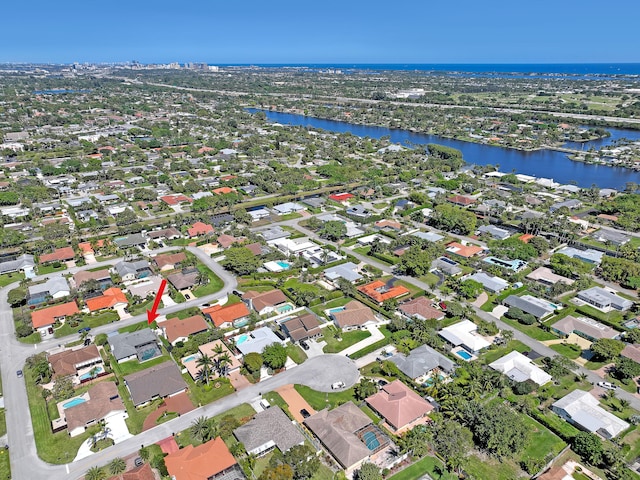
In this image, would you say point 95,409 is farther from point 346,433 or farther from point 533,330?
point 533,330

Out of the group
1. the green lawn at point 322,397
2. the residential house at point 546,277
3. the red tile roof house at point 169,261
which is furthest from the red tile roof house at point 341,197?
the green lawn at point 322,397

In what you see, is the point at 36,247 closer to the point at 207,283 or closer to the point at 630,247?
the point at 207,283

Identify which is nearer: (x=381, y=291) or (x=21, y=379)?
(x=21, y=379)

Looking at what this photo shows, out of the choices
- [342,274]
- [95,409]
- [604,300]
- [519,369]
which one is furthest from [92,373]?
[604,300]

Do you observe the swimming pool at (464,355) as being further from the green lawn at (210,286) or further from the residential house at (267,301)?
the green lawn at (210,286)

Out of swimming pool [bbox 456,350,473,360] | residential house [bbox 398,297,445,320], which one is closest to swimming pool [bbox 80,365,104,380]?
residential house [bbox 398,297,445,320]

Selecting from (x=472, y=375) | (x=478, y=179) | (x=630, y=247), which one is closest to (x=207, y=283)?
(x=472, y=375)
